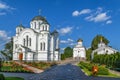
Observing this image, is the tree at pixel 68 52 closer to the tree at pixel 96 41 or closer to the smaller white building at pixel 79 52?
the tree at pixel 96 41

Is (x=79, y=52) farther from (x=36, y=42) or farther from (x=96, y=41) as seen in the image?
(x=36, y=42)

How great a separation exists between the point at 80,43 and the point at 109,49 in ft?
81.0

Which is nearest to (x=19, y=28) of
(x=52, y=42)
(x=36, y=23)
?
(x=36, y=23)

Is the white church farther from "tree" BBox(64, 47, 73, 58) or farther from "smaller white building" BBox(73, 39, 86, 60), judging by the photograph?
"tree" BBox(64, 47, 73, 58)

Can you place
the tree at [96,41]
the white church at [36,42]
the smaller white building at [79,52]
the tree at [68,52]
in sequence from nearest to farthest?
1. the white church at [36,42]
2. the smaller white building at [79,52]
3. the tree at [96,41]
4. the tree at [68,52]

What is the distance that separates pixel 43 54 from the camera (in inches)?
3386

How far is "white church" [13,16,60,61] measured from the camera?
8424 cm

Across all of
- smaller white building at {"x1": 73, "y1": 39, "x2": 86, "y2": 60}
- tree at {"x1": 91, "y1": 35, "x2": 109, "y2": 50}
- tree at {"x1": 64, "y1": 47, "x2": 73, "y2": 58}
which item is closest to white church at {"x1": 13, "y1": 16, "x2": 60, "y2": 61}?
smaller white building at {"x1": 73, "y1": 39, "x2": 86, "y2": 60}

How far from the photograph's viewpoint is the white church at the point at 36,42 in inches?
3316

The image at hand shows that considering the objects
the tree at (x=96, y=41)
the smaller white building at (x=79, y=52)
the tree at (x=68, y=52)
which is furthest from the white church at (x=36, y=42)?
the tree at (x=68, y=52)

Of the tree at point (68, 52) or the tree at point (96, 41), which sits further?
the tree at point (68, 52)

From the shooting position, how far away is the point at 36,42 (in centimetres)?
8756

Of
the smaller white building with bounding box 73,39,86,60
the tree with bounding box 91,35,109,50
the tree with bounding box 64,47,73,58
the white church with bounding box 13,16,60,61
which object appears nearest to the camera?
the white church with bounding box 13,16,60,61

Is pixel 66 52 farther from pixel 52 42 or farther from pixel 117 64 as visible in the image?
pixel 117 64
